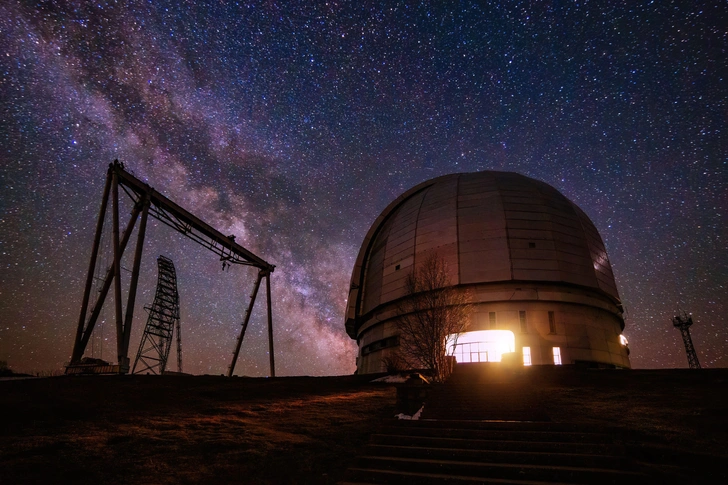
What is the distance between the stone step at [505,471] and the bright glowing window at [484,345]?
71.3ft

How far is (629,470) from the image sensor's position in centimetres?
641

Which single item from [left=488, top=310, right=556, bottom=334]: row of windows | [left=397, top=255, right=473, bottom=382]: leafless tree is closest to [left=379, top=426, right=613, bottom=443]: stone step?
[left=397, top=255, right=473, bottom=382]: leafless tree

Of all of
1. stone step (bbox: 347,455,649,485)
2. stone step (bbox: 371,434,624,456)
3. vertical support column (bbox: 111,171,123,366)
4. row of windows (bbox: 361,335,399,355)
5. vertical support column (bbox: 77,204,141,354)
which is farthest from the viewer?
row of windows (bbox: 361,335,399,355)

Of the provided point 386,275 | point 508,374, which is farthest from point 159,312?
point 508,374

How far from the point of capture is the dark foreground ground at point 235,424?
699cm

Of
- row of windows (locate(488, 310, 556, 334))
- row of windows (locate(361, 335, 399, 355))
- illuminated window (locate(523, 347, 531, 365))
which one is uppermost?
row of windows (locate(488, 310, 556, 334))

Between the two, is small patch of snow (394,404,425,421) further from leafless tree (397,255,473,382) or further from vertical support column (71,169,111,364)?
vertical support column (71,169,111,364)

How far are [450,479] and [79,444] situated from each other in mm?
7449

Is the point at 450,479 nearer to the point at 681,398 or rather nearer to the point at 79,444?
the point at 79,444

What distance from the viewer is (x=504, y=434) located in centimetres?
798

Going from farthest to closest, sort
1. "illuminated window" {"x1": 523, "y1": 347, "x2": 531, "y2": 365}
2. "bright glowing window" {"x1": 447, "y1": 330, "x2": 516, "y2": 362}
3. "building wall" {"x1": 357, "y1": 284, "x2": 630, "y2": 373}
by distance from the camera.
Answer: "bright glowing window" {"x1": 447, "y1": 330, "x2": 516, "y2": 362}
"building wall" {"x1": 357, "y1": 284, "x2": 630, "y2": 373}
"illuminated window" {"x1": 523, "y1": 347, "x2": 531, "y2": 365}

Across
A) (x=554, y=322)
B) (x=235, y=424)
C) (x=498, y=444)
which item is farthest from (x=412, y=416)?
(x=554, y=322)

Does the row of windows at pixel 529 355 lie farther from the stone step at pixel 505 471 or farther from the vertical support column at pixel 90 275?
the vertical support column at pixel 90 275

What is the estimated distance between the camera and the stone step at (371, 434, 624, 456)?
694cm
